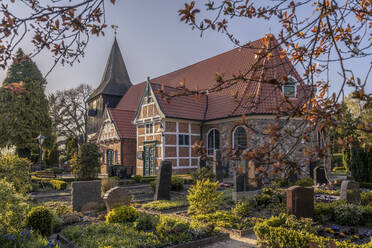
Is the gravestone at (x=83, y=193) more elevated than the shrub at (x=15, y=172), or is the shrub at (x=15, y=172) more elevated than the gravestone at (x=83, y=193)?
the shrub at (x=15, y=172)

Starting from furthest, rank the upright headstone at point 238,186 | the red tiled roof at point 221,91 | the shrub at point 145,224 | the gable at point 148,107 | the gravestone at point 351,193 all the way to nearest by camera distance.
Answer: the gable at point 148,107 → the red tiled roof at point 221,91 → the upright headstone at point 238,186 → the gravestone at point 351,193 → the shrub at point 145,224

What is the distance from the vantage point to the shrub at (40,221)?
20.4ft

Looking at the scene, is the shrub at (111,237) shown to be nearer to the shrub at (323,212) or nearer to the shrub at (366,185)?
the shrub at (323,212)

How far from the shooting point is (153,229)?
21.9ft

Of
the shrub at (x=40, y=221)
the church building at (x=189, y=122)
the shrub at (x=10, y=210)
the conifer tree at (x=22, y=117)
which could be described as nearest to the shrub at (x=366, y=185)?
the church building at (x=189, y=122)

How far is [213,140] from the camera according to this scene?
20219mm

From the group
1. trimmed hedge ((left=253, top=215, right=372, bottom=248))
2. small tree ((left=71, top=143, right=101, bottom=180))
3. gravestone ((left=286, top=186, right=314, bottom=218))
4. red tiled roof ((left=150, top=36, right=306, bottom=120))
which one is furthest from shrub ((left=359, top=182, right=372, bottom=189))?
small tree ((left=71, top=143, right=101, bottom=180))

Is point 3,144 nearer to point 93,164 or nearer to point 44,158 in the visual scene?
point 44,158

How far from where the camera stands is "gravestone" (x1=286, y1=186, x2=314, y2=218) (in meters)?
7.04

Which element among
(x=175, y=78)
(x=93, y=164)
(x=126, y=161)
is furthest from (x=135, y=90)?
(x=93, y=164)

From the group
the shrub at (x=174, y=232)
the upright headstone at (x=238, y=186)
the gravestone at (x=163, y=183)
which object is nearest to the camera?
the shrub at (x=174, y=232)

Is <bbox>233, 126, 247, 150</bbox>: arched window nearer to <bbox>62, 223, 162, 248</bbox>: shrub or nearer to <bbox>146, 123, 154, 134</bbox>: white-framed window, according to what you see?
<bbox>146, 123, 154, 134</bbox>: white-framed window

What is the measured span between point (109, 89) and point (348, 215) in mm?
30070

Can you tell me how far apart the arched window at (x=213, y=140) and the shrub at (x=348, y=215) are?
12.6m
